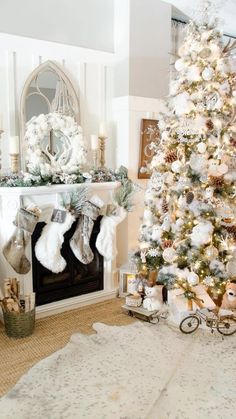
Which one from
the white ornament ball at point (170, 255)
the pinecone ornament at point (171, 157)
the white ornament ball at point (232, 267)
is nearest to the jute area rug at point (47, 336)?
the white ornament ball at point (170, 255)

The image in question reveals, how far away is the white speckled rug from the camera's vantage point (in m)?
2.07

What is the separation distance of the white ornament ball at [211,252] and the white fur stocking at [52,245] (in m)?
1.16

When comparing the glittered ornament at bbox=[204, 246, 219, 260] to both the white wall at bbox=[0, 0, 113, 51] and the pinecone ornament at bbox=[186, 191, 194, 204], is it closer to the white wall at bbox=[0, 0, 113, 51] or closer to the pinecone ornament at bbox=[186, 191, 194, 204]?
the pinecone ornament at bbox=[186, 191, 194, 204]

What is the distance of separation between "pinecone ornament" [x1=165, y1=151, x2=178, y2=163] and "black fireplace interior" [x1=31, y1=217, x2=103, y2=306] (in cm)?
94

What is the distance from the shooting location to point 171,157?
306cm

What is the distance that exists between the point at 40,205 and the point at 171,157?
3.89 feet

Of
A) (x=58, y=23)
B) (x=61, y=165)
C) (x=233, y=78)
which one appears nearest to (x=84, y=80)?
(x=58, y=23)

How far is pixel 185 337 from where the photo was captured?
2910 millimetres

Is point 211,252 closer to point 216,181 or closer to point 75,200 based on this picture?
point 216,181

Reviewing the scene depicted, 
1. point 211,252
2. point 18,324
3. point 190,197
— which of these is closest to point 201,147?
point 190,197

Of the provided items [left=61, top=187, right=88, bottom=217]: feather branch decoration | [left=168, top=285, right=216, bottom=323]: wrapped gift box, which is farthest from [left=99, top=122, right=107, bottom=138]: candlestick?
[left=168, top=285, right=216, bottom=323]: wrapped gift box

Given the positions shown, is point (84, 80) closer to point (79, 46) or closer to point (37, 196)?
point (79, 46)

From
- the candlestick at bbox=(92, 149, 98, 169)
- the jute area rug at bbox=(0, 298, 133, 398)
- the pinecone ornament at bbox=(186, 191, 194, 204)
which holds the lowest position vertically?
the jute area rug at bbox=(0, 298, 133, 398)

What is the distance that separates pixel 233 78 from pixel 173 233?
135 centimetres
